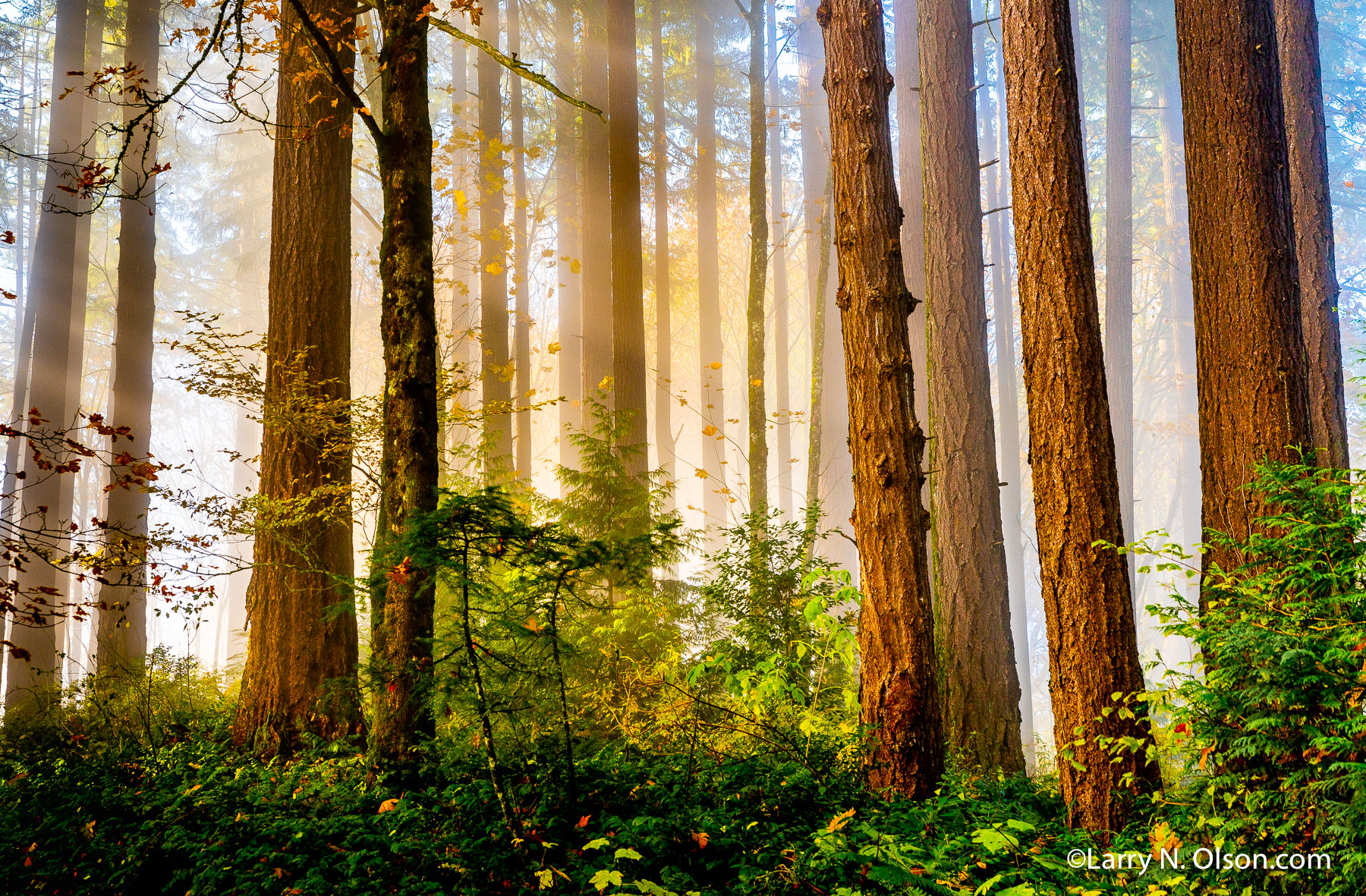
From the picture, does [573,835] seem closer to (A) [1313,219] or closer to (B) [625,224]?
(B) [625,224]

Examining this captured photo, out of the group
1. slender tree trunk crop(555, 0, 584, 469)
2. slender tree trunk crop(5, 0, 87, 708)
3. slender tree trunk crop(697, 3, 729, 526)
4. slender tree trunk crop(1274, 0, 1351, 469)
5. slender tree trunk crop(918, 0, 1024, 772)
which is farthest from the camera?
slender tree trunk crop(697, 3, 729, 526)

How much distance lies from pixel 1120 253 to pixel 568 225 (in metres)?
12.7

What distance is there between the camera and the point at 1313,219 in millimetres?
7070

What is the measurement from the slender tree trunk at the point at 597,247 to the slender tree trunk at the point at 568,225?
8.42 feet

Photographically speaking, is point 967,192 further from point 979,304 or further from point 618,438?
point 618,438

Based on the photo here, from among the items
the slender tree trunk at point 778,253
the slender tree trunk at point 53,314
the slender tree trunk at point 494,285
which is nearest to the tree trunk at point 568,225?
the slender tree trunk at point 494,285

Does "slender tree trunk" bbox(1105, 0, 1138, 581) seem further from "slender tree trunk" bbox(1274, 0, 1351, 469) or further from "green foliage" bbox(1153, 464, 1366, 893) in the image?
"green foliage" bbox(1153, 464, 1366, 893)

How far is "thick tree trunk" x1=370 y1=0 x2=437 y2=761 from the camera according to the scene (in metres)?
4.75

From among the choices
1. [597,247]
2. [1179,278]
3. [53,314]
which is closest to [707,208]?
[597,247]

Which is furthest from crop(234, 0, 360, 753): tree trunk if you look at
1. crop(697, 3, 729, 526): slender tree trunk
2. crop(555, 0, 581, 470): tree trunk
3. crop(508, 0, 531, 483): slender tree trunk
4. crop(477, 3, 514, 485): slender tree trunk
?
crop(697, 3, 729, 526): slender tree trunk

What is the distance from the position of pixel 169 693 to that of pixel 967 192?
34.0ft

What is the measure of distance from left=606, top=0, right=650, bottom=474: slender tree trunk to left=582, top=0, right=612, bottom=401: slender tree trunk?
8.8 inches

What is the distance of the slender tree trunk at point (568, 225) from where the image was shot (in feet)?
57.9

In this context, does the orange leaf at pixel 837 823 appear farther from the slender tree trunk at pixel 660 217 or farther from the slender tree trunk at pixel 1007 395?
the slender tree trunk at pixel 1007 395
